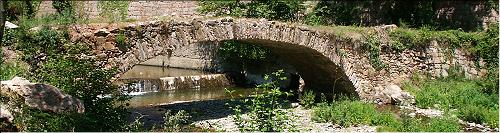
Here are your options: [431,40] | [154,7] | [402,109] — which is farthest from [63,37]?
[154,7]

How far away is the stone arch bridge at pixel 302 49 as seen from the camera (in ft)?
29.3

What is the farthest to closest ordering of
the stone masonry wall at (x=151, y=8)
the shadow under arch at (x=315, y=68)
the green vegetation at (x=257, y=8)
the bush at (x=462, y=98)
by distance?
the stone masonry wall at (x=151, y=8) → the green vegetation at (x=257, y=8) → the shadow under arch at (x=315, y=68) → the bush at (x=462, y=98)

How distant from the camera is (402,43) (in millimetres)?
12984

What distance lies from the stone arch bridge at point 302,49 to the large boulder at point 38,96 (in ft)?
5.89

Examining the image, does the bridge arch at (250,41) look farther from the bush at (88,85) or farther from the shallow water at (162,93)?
the shallow water at (162,93)

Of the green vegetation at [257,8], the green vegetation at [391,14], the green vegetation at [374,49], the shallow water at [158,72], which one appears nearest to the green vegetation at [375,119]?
the green vegetation at [374,49]

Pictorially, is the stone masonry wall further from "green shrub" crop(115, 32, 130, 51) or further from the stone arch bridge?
"green shrub" crop(115, 32, 130, 51)

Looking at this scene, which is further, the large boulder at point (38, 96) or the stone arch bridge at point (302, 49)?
the stone arch bridge at point (302, 49)

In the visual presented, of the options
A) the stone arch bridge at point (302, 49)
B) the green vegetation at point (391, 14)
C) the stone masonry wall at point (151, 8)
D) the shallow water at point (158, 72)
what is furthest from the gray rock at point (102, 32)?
the stone masonry wall at point (151, 8)

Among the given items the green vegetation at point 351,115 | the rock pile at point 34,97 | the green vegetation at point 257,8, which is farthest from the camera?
the green vegetation at point 257,8

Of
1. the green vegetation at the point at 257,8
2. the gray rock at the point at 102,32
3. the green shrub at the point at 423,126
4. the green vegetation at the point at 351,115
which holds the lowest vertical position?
the green vegetation at the point at 351,115

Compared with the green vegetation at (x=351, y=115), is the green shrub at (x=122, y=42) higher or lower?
higher

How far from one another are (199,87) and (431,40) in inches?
260

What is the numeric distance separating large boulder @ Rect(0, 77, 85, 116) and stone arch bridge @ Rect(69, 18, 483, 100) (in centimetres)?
180
